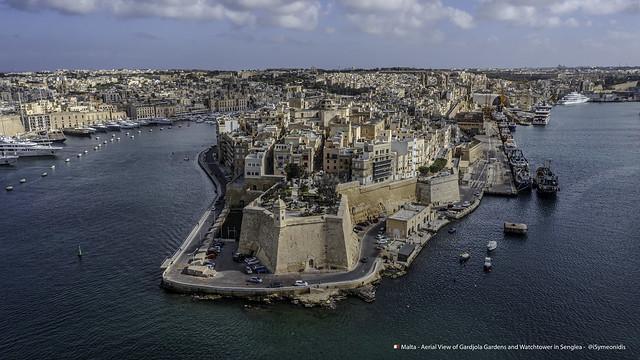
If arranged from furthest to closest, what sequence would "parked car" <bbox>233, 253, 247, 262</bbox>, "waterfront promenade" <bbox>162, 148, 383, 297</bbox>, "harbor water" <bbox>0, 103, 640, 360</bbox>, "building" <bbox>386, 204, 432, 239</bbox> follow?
"building" <bbox>386, 204, 432, 239</bbox>
"parked car" <bbox>233, 253, 247, 262</bbox>
"waterfront promenade" <bbox>162, 148, 383, 297</bbox>
"harbor water" <bbox>0, 103, 640, 360</bbox>

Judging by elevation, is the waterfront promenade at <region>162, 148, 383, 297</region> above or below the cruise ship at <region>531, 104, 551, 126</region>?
below

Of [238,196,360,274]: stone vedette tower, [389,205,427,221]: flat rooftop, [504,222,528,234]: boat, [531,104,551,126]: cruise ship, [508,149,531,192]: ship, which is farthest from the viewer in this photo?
[531,104,551,126]: cruise ship

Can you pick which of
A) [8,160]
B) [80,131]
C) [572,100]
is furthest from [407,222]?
[572,100]

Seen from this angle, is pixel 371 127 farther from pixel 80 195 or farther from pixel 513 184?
pixel 80 195

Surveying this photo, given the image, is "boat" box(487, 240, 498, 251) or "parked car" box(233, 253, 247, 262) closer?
"parked car" box(233, 253, 247, 262)

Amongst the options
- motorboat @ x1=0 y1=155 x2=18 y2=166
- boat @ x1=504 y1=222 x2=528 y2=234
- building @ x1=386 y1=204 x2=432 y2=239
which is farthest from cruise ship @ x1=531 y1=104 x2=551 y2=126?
motorboat @ x1=0 y1=155 x2=18 y2=166

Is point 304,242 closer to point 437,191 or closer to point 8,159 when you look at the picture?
point 437,191

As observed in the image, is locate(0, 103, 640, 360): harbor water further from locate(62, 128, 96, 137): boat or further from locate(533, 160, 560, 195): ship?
locate(62, 128, 96, 137): boat

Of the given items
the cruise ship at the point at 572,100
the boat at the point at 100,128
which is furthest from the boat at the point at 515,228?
the cruise ship at the point at 572,100

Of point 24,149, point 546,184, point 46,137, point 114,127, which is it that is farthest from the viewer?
point 114,127
